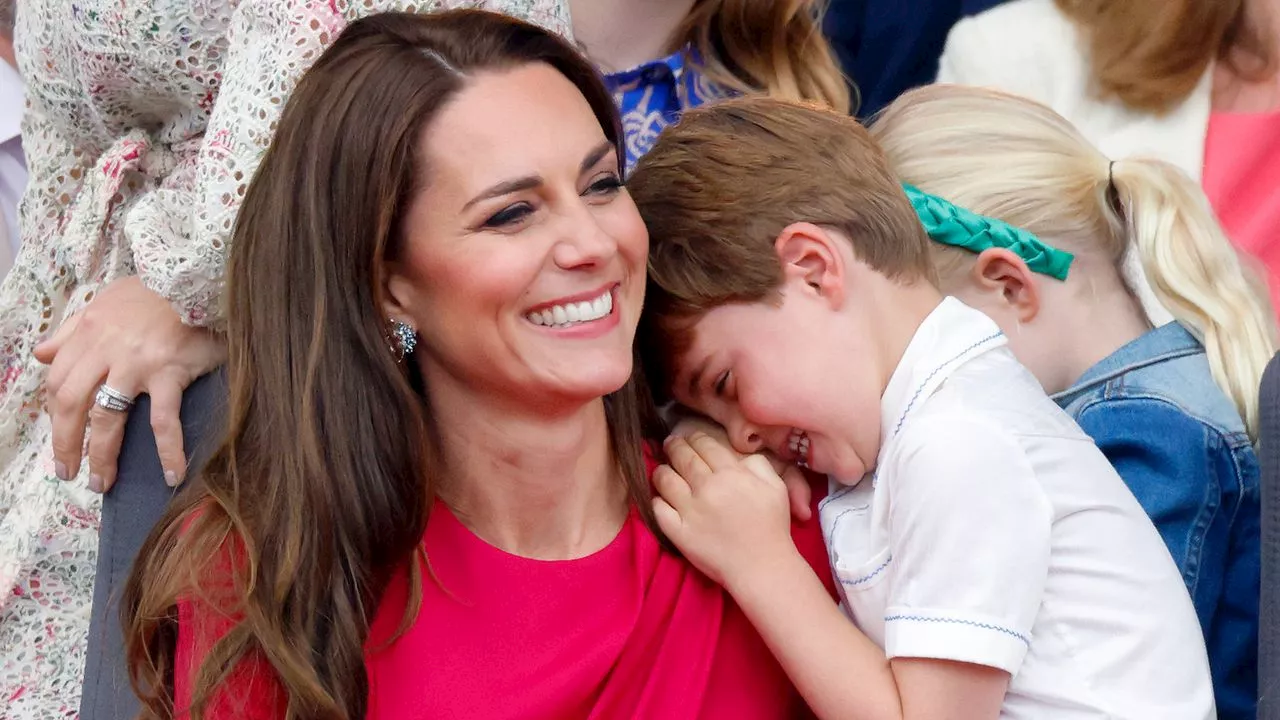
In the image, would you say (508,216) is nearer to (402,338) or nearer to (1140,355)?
(402,338)

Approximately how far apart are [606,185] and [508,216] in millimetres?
132

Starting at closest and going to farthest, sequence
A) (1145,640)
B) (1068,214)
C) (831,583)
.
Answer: (1145,640)
(831,583)
(1068,214)

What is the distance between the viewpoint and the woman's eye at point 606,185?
1406mm

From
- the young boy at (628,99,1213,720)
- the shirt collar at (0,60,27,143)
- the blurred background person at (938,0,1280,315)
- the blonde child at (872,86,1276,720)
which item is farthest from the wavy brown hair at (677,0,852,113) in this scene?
the shirt collar at (0,60,27,143)

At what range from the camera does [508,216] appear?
Result: 4.38 feet

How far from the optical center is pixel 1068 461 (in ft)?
4.44

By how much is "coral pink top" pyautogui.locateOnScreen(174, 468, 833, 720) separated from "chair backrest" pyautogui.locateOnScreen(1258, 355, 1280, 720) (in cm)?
46

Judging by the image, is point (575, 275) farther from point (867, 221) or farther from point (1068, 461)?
point (1068, 461)

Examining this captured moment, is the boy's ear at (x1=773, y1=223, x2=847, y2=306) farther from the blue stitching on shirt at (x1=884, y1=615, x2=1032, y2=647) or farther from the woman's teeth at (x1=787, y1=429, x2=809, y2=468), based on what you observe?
the blue stitching on shirt at (x1=884, y1=615, x2=1032, y2=647)

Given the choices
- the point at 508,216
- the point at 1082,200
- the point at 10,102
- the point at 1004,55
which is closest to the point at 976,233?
the point at 1082,200

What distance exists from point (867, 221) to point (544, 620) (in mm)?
542

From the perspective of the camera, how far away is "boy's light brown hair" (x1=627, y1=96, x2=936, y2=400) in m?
1.49

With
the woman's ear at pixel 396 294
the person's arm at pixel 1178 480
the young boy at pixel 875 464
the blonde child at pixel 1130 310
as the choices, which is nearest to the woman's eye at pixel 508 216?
the woman's ear at pixel 396 294

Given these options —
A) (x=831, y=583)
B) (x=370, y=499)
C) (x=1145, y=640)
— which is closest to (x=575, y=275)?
(x=370, y=499)
